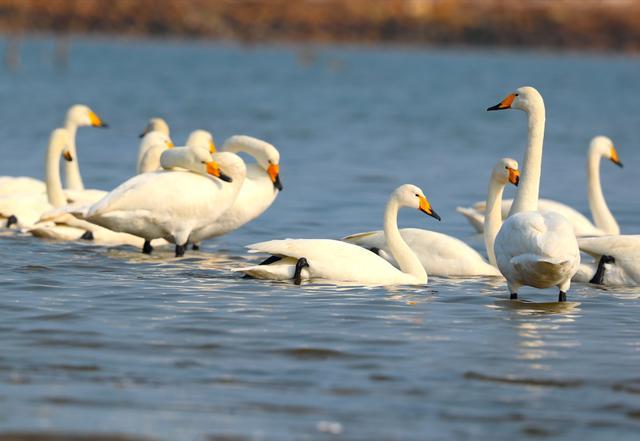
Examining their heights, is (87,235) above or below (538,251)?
above

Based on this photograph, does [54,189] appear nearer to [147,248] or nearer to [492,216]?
[147,248]

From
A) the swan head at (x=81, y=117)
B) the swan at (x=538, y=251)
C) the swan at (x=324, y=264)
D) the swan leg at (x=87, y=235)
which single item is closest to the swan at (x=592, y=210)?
the swan at (x=324, y=264)

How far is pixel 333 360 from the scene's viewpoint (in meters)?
7.04

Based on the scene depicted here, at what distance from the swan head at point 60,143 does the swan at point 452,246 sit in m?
3.57

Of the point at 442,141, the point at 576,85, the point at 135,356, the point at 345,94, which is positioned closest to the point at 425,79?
the point at 576,85

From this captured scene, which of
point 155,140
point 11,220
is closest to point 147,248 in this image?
point 11,220

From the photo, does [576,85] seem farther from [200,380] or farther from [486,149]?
[200,380]

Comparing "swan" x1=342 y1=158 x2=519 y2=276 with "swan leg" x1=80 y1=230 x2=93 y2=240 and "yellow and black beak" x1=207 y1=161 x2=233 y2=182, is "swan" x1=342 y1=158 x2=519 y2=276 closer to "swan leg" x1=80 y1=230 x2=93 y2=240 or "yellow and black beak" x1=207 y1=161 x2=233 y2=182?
"yellow and black beak" x1=207 y1=161 x2=233 y2=182

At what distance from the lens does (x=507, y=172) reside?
10.6 meters

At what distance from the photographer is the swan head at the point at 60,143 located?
42.1 feet

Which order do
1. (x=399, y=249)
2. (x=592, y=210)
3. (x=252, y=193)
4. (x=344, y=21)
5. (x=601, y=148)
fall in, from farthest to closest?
(x=344, y=21) < (x=601, y=148) < (x=592, y=210) < (x=252, y=193) < (x=399, y=249)

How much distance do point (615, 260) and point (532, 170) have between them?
0.91 metres

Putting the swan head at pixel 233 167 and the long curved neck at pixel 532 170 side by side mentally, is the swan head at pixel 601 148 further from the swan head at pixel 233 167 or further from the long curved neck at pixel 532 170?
the swan head at pixel 233 167

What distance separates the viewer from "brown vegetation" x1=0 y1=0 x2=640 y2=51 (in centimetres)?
8738
